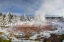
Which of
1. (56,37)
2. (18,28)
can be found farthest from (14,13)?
(56,37)

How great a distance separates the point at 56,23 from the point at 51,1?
93cm

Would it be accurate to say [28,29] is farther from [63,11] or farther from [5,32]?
[63,11]

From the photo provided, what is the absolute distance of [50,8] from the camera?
9.77 metres

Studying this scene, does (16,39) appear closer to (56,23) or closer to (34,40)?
(34,40)

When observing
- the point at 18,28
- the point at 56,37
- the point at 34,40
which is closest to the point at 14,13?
the point at 18,28

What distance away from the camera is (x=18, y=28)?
9.71 metres

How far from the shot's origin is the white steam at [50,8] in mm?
9641

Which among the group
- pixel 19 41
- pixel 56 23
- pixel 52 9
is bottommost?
pixel 19 41

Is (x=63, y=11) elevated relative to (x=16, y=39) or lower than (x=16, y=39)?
elevated

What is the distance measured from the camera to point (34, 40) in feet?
31.0

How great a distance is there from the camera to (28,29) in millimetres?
9672

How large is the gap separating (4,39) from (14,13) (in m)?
1.18

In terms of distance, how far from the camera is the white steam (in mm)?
9641

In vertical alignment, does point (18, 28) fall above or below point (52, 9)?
below
